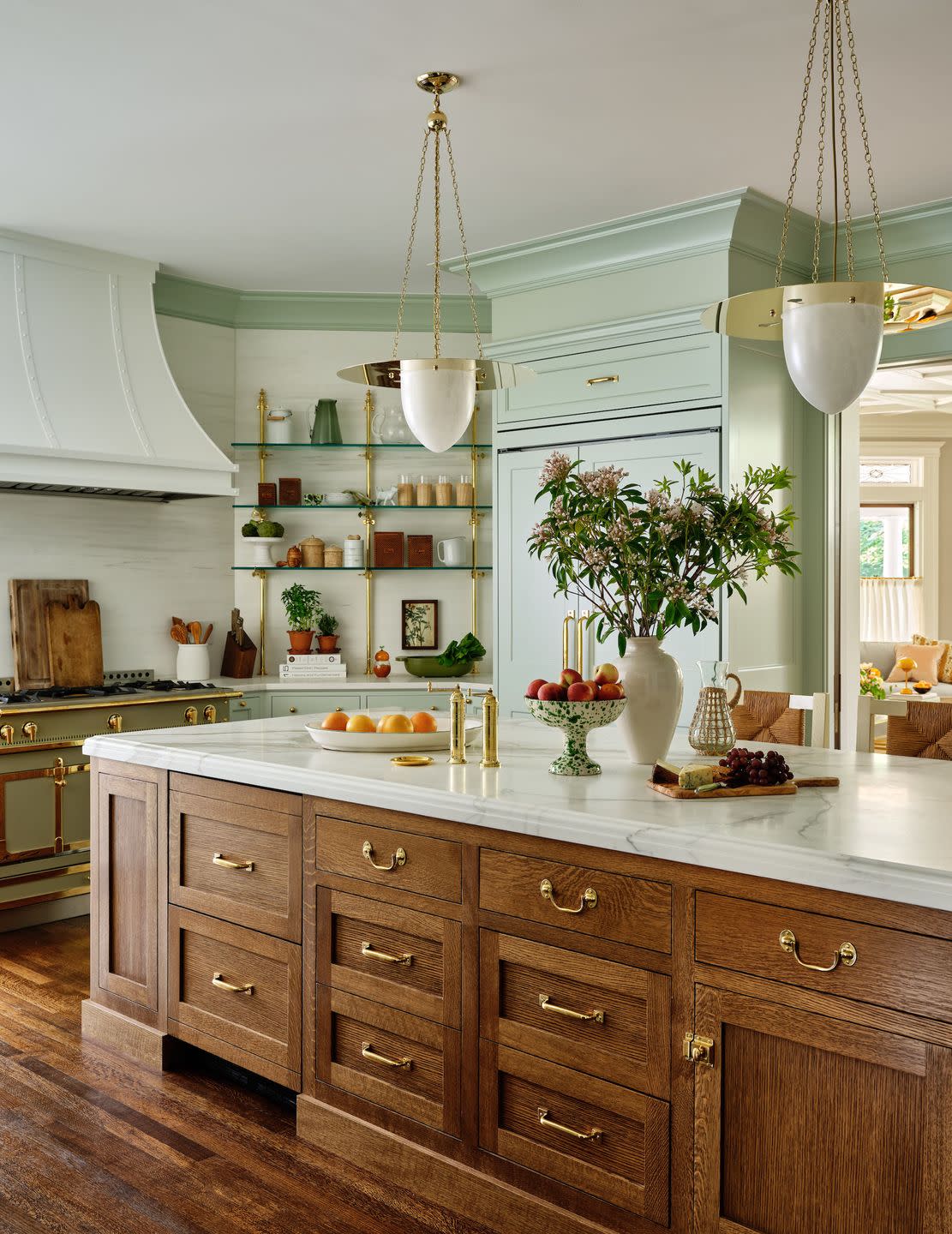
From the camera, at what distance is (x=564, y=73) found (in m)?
3.23

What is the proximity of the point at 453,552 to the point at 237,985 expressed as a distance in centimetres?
316

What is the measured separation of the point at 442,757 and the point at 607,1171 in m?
1.02

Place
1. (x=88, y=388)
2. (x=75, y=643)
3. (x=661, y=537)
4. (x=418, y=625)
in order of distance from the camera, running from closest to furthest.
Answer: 1. (x=661, y=537)
2. (x=88, y=388)
3. (x=75, y=643)
4. (x=418, y=625)

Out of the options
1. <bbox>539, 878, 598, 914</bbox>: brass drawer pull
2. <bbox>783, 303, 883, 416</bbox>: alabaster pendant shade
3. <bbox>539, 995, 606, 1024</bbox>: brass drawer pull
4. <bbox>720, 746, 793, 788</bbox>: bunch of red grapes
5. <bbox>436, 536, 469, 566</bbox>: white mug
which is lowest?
<bbox>539, 995, 606, 1024</bbox>: brass drawer pull

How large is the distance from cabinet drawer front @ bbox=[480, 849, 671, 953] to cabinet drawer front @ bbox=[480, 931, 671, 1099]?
6 centimetres

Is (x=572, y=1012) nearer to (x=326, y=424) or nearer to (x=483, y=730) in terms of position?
(x=483, y=730)

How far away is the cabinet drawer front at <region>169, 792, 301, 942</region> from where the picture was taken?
264 centimetres

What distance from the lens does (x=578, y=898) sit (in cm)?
208

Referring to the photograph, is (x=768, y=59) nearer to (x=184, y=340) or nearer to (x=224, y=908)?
(x=224, y=908)

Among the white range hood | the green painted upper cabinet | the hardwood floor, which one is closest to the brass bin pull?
the hardwood floor

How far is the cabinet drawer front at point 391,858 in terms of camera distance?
2.30 m

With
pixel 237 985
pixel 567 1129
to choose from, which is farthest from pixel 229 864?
pixel 567 1129

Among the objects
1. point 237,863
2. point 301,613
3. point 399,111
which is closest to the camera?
point 237,863

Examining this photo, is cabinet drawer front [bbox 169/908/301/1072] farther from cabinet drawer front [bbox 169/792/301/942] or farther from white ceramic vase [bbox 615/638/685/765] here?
white ceramic vase [bbox 615/638/685/765]
